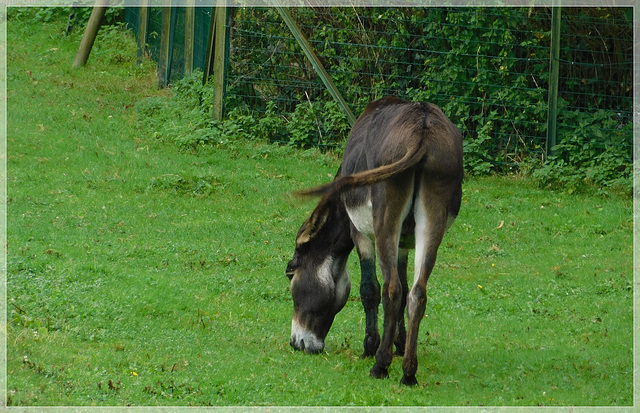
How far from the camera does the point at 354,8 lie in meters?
12.9

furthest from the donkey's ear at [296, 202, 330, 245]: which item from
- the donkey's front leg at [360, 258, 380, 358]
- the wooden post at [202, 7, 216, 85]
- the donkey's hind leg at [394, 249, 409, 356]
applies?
the wooden post at [202, 7, 216, 85]

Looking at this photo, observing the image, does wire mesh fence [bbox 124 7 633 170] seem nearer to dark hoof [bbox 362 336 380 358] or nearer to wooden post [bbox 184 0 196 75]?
wooden post [bbox 184 0 196 75]

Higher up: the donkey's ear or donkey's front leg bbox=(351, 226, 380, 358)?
the donkey's ear

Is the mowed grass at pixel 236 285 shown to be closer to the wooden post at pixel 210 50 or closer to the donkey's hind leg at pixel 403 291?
the donkey's hind leg at pixel 403 291

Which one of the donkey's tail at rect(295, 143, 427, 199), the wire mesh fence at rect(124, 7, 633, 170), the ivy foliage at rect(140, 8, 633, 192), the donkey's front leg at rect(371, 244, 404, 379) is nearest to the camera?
the donkey's tail at rect(295, 143, 427, 199)

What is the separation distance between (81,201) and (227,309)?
3522 millimetres

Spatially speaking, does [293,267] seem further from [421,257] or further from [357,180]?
[357,180]

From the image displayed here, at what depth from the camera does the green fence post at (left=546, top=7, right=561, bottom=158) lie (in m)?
12.0

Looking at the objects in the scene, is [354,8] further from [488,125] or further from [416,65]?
[488,125]

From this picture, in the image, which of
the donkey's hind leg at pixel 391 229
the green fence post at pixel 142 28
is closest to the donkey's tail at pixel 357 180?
the donkey's hind leg at pixel 391 229

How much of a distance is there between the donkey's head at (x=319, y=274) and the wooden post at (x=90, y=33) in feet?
32.8

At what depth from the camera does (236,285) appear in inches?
312

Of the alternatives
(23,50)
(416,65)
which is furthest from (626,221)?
Answer: (23,50)

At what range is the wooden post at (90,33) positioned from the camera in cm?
1509
